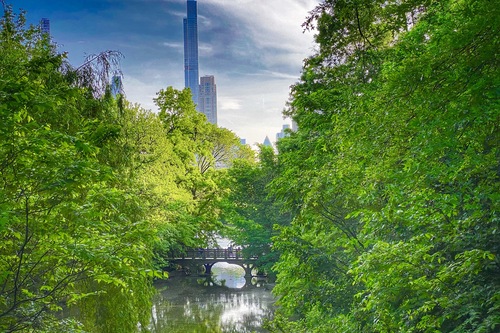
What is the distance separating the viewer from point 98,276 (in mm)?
5223

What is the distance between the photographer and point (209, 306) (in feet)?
81.3

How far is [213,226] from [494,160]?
76.8 ft

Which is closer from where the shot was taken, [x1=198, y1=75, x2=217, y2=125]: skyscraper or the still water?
the still water

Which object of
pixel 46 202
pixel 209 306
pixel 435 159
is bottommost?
pixel 209 306

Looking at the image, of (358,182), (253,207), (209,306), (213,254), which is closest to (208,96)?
(213,254)

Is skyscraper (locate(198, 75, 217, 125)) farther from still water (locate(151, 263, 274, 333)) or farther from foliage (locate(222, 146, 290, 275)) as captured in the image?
foliage (locate(222, 146, 290, 275))

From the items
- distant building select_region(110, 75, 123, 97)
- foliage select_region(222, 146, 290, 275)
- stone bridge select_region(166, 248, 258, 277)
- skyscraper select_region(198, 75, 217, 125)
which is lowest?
stone bridge select_region(166, 248, 258, 277)

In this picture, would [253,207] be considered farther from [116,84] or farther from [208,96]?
[208,96]

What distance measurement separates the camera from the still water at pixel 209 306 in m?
20.4

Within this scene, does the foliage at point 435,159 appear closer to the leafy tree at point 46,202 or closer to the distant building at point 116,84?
the leafy tree at point 46,202

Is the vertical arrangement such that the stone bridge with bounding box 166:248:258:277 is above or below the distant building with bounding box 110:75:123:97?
below

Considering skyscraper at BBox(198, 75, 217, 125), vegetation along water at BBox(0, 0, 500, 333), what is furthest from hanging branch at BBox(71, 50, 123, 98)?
skyscraper at BBox(198, 75, 217, 125)

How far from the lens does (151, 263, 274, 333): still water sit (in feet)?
66.9

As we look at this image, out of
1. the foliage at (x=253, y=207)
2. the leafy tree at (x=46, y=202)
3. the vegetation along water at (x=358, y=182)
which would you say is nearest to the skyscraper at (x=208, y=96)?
the foliage at (x=253, y=207)
